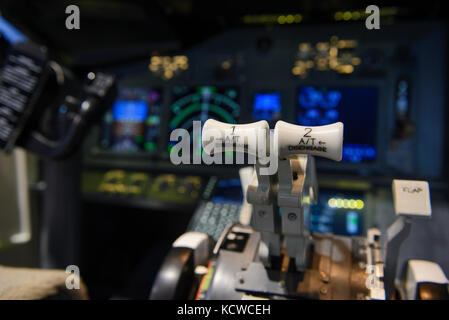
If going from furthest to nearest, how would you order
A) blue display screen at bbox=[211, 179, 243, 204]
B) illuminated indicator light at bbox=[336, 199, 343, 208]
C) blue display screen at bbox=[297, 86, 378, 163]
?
blue display screen at bbox=[297, 86, 378, 163]
illuminated indicator light at bbox=[336, 199, 343, 208]
blue display screen at bbox=[211, 179, 243, 204]

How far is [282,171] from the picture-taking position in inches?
24.5

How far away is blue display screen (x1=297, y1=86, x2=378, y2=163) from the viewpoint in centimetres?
161

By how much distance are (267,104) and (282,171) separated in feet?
3.82

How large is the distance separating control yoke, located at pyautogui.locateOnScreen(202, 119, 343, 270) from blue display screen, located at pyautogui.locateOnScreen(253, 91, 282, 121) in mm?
961

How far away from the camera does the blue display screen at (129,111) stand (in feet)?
6.35

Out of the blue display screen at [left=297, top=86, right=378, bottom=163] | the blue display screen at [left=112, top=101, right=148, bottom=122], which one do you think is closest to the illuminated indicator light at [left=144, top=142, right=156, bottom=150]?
the blue display screen at [left=112, top=101, right=148, bottom=122]

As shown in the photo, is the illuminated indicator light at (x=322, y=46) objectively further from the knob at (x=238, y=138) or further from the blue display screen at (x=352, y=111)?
the knob at (x=238, y=138)

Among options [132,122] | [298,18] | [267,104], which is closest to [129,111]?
→ [132,122]

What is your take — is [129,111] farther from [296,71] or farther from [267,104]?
[296,71]

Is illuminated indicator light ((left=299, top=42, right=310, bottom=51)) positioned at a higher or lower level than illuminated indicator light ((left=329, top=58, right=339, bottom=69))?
higher

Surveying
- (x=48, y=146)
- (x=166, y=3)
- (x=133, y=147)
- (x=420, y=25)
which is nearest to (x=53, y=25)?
(x=166, y=3)

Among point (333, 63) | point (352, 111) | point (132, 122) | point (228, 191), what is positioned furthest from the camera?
point (132, 122)

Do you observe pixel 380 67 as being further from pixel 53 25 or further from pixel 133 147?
pixel 53 25

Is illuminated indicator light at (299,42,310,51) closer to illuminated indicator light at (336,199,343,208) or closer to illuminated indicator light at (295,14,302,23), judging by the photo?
illuminated indicator light at (295,14,302,23)
